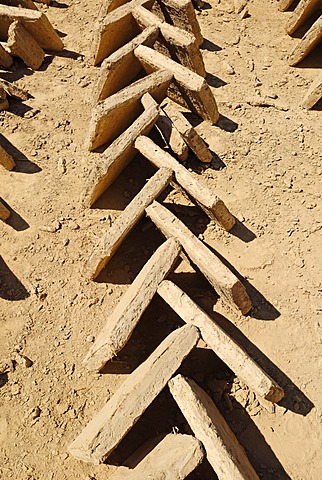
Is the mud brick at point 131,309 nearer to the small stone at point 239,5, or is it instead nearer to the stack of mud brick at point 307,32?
the stack of mud brick at point 307,32

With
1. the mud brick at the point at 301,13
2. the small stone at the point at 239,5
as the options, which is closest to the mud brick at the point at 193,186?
the mud brick at the point at 301,13

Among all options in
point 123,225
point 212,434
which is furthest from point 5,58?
point 212,434

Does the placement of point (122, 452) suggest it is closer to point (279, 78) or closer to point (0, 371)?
point (0, 371)

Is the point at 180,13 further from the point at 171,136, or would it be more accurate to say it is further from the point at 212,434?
the point at 212,434

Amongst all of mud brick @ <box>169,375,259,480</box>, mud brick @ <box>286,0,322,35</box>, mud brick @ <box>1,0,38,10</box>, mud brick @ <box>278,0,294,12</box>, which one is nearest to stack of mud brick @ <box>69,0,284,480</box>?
mud brick @ <box>169,375,259,480</box>

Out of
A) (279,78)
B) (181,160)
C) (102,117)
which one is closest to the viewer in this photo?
(102,117)

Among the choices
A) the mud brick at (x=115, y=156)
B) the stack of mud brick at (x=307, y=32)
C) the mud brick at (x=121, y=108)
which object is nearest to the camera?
the mud brick at (x=115, y=156)

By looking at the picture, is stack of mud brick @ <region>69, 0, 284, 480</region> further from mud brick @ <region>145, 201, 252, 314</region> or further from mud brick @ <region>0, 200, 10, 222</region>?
mud brick @ <region>0, 200, 10, 222</region>

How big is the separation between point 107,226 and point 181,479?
9.38ft

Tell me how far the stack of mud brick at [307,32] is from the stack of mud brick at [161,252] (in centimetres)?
147

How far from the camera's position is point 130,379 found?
13.4 feet

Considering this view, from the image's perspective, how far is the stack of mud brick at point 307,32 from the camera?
21.8 ft

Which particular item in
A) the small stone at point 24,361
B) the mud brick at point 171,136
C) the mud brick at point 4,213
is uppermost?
the mud brick at point 4,213

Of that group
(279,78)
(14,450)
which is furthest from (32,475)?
(279,78)
